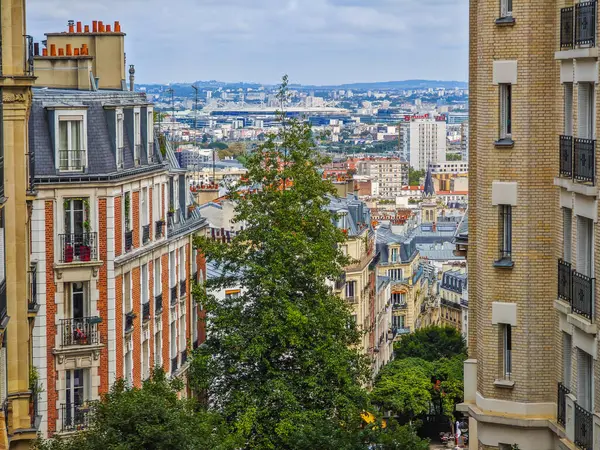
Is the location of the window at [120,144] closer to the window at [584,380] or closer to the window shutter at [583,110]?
the window shutter at [583,110]

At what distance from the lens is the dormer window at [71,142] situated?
49875 millimetres

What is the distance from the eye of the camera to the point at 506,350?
30578 millimetres

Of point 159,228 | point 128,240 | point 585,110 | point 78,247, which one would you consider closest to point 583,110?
point 585,110

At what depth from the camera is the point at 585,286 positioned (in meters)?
27.9

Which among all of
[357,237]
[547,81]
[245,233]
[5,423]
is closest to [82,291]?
[245,233]

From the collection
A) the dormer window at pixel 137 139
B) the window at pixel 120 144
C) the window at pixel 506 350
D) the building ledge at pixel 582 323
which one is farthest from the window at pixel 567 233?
the dormer window at pixel 137 139

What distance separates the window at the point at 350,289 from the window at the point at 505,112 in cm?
6868

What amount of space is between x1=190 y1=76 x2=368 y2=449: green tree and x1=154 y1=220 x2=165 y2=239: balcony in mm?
7291

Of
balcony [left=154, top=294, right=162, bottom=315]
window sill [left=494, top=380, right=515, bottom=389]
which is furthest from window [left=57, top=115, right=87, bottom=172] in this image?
window sill [left=494, top=380, right=515, bottom=389]

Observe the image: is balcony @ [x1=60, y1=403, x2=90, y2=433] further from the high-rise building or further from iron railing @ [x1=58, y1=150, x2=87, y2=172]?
the high-rise building

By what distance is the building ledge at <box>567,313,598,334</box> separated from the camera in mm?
27031

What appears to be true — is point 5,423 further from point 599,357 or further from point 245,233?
point 245,233

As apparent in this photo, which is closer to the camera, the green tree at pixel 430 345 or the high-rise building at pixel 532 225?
the high-rise building at pixel 532 225

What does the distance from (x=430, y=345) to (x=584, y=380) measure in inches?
3917
